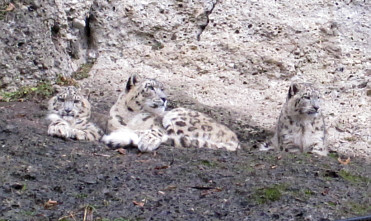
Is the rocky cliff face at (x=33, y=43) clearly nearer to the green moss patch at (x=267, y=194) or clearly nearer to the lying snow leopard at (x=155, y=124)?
the lying snow leopard at (x=155, y=124)

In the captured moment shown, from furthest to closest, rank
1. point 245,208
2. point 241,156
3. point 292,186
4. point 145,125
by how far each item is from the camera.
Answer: point 145,125 < point 241,156 < point 292,186 < point 245,208

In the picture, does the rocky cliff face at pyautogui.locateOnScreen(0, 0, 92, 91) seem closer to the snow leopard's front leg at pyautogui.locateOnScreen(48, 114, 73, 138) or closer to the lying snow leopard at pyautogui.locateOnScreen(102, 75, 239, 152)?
the lying snow leopard at pyautogui.locateOnScreen(102, 75, 239, 152)

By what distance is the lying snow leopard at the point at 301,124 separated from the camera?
427 inches

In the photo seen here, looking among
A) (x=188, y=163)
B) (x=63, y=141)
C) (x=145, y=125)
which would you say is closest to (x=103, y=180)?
(x=188, y=163)

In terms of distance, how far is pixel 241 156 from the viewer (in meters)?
9.01

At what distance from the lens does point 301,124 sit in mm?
11039

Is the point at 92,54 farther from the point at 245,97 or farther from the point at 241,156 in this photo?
the point at 241,156

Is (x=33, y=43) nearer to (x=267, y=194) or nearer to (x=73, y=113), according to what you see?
(x=73, y=113)

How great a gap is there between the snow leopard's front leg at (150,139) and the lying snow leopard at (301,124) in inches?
87.2

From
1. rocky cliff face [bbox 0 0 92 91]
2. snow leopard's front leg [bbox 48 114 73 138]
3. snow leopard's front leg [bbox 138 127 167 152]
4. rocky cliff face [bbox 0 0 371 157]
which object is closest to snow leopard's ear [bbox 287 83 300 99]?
rocky cliff face [bbox 0 0 371 157]

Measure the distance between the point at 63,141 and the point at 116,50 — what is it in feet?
14.4

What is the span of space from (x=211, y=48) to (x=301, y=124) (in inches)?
110

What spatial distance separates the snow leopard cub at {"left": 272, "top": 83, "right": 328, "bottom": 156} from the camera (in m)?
10.8

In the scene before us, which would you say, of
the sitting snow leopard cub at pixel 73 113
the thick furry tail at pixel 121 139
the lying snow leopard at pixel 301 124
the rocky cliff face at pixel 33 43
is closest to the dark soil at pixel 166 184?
the thick furry tail at pixel 121 139
